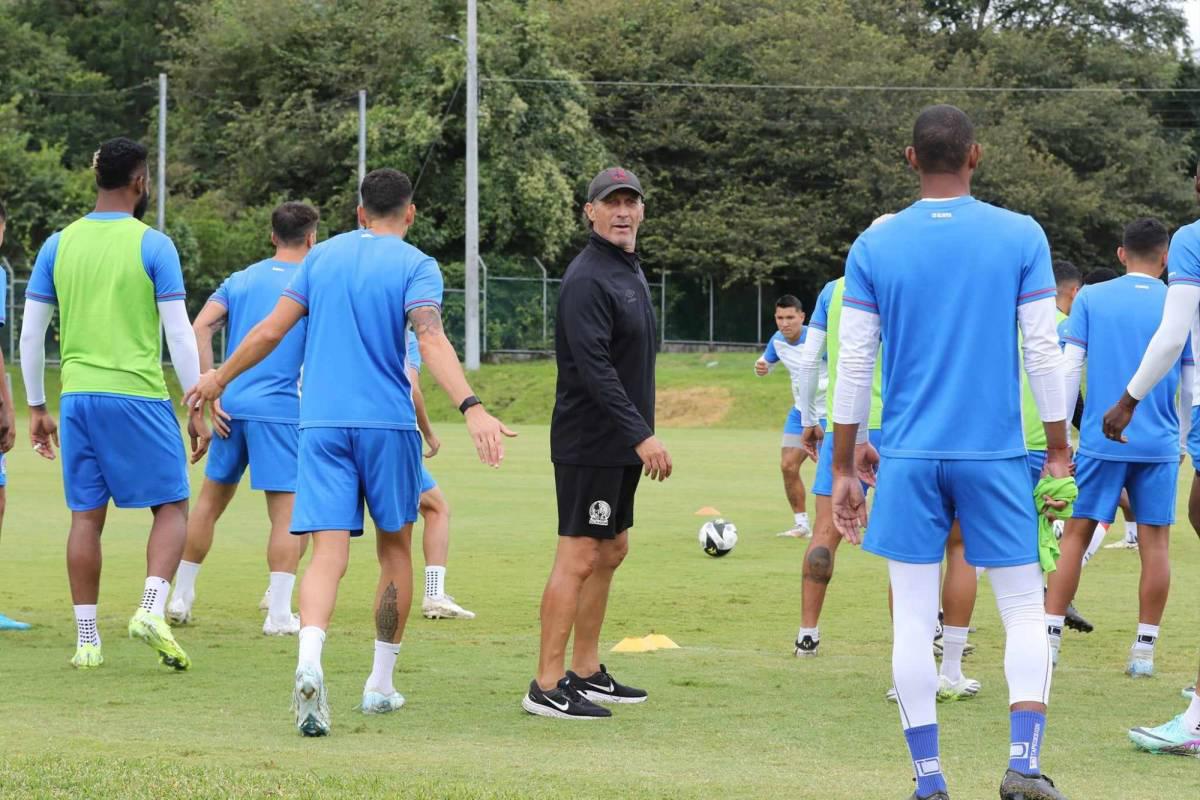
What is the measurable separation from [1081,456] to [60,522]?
10737 millimetres

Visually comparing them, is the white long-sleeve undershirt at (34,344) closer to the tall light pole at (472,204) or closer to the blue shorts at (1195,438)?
the blue shorts at (1195,438)

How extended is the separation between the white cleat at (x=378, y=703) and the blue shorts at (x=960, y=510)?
8.29ft

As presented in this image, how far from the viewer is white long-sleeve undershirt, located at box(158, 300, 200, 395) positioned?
827 cm

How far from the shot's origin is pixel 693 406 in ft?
124

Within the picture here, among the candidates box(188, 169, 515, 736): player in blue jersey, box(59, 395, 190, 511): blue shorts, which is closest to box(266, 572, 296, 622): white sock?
box(59, 395, 190, 511): blue shorts

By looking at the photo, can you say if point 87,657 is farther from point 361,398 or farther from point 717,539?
point 717,539

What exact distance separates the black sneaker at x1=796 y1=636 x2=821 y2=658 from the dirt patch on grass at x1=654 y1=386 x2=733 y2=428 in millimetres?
27660

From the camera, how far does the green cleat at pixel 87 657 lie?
26.9ft

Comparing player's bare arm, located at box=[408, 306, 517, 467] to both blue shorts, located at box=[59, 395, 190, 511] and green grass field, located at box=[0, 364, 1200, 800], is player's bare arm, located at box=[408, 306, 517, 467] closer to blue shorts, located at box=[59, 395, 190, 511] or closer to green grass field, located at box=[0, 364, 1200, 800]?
green grass field, located at box=[0, 364, 1200, 800]

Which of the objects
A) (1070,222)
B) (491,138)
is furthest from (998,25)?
(491,138)

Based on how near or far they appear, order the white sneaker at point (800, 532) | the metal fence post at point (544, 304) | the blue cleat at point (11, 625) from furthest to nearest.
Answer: the metal fence post at point (544, 304) → the white sneaker at point (800, 532) → the blue cleat at point (11, 625)

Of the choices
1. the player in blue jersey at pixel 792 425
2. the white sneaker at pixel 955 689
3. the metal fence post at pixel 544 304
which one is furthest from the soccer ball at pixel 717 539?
the metal fence post at pixel 544 304

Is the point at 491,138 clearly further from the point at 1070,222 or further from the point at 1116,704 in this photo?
the point at 1116,704

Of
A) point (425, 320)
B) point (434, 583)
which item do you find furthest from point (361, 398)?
point (434, 583)
